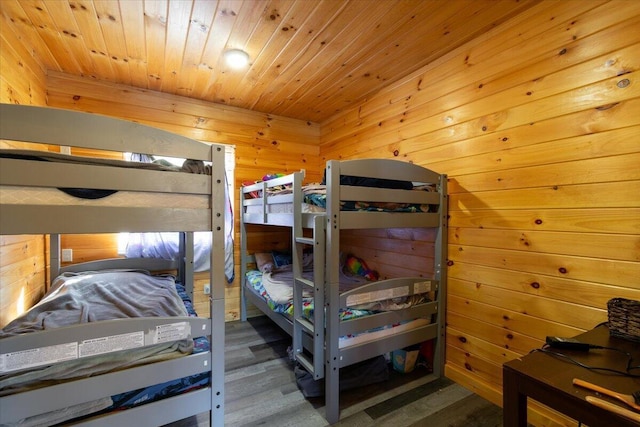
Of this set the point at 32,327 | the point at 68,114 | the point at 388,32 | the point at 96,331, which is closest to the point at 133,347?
the point at 96,331

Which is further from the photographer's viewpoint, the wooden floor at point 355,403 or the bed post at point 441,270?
the bed post at point 441,270

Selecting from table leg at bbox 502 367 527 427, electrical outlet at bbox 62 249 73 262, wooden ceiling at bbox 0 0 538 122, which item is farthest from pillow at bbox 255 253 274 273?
table leg at bbox 502 367 527 427

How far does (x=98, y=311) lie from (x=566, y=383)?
1.91 meters

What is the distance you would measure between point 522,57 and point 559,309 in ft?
A: 4.63

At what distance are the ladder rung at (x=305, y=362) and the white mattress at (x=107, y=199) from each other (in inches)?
46.6

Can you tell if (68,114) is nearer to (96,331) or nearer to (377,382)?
(96,331)

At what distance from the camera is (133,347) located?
3.50 feet

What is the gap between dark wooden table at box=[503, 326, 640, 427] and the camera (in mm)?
709

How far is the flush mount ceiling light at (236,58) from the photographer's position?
200 cm

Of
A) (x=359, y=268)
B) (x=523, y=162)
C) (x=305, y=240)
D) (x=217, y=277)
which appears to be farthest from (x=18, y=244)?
(x=523, y=162)

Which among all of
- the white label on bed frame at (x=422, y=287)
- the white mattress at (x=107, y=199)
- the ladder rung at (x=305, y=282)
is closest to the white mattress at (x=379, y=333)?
the white label on bed frame at (x=422, y=287)

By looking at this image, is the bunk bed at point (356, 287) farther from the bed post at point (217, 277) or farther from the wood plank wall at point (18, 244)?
the wood plank wall at point (18, 244)

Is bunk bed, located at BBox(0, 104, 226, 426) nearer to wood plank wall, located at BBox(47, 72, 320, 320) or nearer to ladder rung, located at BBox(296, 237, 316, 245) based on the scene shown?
ladder rung, located at BBox(296, 237, 316, 245)

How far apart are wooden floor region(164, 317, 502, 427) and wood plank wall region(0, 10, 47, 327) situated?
1.27 metres
